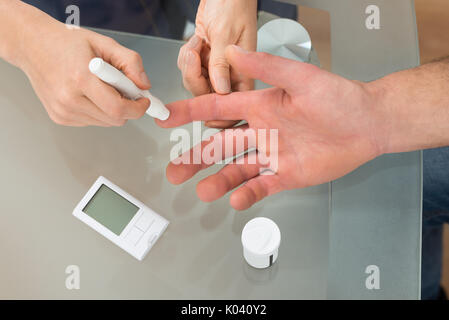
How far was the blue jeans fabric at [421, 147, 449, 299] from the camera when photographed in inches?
32.6

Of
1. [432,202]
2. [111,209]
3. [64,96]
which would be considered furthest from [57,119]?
[432,202]

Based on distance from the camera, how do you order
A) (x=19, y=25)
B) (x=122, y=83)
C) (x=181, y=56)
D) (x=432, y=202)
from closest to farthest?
(x=122, y=83) < (x=19, y=25) < (x=181, y=56) < (x=432, y=202)

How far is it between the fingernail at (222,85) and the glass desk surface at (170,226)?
112 mm

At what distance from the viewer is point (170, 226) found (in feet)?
2.32

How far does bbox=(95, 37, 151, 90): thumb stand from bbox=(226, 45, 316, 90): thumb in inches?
6.1

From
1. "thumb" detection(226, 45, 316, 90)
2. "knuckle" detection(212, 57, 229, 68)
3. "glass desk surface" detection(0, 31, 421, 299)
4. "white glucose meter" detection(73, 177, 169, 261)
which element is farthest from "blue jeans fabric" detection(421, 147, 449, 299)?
"white glucose meter" detection(73, 177, 169, 261)

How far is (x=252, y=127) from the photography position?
746 millimetres

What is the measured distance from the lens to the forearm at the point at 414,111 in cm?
71

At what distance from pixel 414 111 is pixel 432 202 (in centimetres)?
30

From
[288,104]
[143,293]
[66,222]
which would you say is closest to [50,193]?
[66,222]

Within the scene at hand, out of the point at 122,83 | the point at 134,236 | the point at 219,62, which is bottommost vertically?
the point at 134,236

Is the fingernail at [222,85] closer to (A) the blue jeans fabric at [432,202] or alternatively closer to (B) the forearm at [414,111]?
(B) the forearm at [414,111]

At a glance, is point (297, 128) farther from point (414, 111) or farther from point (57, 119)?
point (57, 119)

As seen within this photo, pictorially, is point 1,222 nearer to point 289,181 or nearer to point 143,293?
point 143,293
